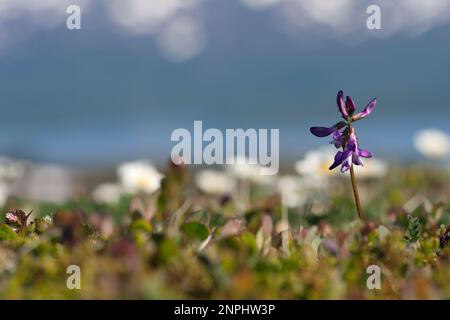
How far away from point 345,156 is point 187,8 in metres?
144

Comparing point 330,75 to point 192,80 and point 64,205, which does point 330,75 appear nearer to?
point 192,80

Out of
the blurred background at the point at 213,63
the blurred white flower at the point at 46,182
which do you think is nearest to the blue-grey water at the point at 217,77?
the blurred background at the point at 213,63

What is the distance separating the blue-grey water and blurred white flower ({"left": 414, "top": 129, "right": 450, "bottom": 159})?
1913 inches

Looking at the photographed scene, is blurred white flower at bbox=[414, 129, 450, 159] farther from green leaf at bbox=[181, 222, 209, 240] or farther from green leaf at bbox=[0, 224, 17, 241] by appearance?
green leaf at bbox=[0, 224, 17, 241]

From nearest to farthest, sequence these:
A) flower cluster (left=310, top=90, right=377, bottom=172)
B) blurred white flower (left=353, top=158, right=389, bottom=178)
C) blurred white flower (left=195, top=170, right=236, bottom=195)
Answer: flower cluster (left=310, top=90, right=377, bottom=172)
blurred white flower (left=195, top=170, right=236, bottom=195)
blurred white flower (left=353, top=158, right=389, bottom=178)

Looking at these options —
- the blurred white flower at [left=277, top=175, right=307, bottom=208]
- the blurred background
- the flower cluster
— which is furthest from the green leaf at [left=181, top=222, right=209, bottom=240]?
the blurred background

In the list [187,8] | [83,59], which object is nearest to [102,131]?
[83,59]

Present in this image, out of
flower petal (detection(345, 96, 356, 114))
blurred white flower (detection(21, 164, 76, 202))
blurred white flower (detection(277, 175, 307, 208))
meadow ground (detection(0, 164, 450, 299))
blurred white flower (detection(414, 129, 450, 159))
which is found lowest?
meadow ground (detection(0, 164, 450, 299))

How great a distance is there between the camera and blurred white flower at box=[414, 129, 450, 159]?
7.21 m

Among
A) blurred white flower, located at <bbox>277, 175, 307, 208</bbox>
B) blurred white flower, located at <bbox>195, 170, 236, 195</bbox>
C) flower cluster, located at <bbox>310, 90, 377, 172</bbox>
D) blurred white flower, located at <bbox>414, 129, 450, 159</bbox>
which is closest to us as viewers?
flower cluster, located at <bbox>310, 90, 377, 172</bbox>

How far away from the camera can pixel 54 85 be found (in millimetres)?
101812

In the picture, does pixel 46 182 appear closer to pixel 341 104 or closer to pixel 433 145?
pixel 433 145

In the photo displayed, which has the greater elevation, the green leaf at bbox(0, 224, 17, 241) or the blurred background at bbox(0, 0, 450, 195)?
the blurred background at bbox(0, 0, 450, 195)
